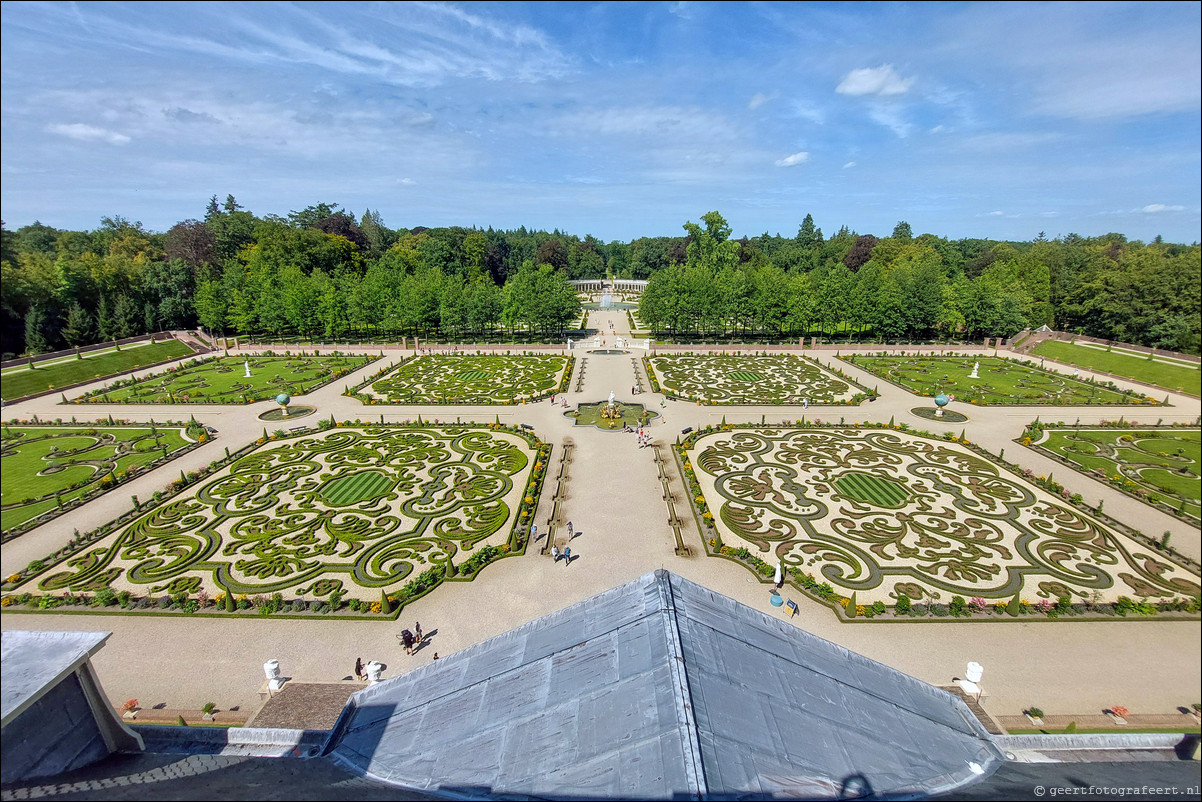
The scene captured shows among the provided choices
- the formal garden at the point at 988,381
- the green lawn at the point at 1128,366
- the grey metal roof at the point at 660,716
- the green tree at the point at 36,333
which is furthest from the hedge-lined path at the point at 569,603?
the formal garden at the point at 988,381

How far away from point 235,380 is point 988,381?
81.5 m

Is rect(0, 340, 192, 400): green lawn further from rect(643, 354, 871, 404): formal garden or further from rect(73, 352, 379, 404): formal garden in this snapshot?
rect(643, 354, 871, 404): formal garden

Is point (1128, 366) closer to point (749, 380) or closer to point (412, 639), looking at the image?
point (749, 380)

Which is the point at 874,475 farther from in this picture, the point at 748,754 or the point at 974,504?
the point at 748,754

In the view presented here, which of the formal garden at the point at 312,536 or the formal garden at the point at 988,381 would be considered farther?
the formal garden at the point at 988,381

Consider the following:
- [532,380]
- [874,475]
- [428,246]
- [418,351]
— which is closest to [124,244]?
[428,246]

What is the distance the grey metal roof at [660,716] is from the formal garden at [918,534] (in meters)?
14.3

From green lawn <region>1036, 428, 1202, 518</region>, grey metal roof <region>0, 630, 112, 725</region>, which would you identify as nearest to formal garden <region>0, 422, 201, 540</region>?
grey metal roof <region>0, 630, 112, 725</region>

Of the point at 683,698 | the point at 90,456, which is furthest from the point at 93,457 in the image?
the point at 683,698

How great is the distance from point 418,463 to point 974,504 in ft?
113

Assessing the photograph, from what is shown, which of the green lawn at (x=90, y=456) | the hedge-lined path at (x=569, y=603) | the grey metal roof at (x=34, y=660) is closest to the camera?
the grey metal roof at (x=34, y=660)

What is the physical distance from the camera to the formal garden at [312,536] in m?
22.1

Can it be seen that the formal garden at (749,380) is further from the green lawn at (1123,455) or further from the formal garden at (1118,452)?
the green lawn at (1123,455)

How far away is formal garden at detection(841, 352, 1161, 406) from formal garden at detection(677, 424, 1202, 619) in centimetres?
1691
